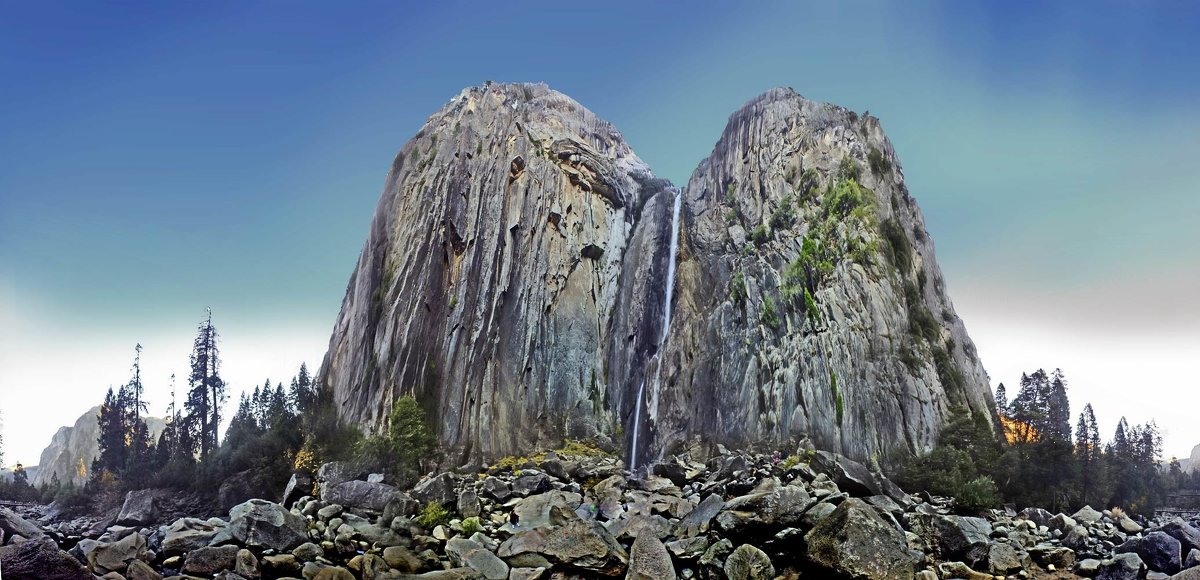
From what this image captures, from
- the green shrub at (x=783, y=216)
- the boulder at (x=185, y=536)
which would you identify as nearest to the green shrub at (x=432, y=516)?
the boulder at (x=185, y=536)

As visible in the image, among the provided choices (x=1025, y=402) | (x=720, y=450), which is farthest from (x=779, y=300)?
(x=1025, y=402)

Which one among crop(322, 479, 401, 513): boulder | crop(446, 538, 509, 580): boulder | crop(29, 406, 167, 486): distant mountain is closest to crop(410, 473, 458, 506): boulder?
crop(322, 479, 401, 513): boulder

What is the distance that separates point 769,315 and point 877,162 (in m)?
3.45

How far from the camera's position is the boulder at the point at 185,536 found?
17.8 ft

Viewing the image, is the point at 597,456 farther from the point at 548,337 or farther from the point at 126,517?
the point at 126,517

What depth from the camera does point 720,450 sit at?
8484 mm

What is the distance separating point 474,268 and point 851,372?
4.88m

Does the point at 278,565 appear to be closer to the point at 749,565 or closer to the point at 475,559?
the point at 475,559

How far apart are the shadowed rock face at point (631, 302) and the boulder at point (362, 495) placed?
60 centimetres

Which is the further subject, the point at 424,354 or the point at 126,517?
the point at 424,354

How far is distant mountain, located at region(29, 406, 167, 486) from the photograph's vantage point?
17.0 ft

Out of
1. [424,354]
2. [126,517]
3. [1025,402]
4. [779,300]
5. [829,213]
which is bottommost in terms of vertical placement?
[126,517]

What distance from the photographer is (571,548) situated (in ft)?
22.3

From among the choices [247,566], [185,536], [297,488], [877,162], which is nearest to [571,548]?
[297,488]
